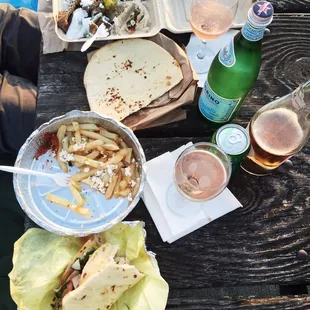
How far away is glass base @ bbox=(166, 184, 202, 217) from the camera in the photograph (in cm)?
121

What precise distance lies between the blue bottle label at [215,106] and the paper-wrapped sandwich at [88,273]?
38 centimetres

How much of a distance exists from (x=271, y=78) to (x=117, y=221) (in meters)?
0.68

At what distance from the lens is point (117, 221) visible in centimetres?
110

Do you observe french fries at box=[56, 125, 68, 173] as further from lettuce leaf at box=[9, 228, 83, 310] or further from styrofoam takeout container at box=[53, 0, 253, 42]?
styrofoam takeout container at box=[53, 0, 253, 42]

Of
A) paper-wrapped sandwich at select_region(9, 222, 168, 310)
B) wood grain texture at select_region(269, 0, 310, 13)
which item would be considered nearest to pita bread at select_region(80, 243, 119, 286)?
paper-wrapped sandwich at select_region(9, 222, 168, 310)

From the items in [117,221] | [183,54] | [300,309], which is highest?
[183,54]

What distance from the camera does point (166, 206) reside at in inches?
47.7

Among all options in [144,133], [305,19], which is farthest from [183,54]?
[305,19]

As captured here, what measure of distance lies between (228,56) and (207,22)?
8.6 inches

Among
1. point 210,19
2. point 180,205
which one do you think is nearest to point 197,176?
point 180,205

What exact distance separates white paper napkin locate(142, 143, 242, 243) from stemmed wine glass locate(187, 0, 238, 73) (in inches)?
13.9

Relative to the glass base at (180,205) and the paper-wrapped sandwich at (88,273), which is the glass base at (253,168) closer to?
the glass base at (180,205)

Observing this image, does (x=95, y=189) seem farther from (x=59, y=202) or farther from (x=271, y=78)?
(x=271, y=78)

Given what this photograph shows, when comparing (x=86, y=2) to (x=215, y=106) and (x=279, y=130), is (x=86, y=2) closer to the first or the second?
(x=215, y=106)
